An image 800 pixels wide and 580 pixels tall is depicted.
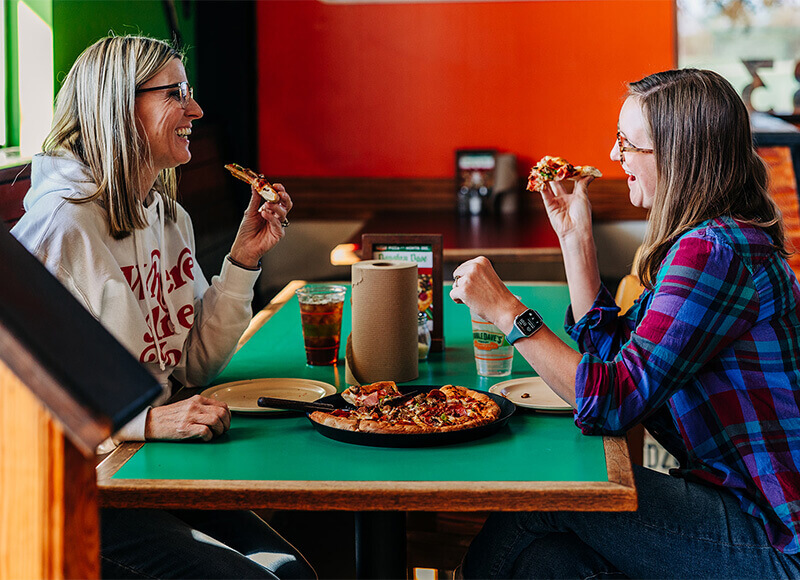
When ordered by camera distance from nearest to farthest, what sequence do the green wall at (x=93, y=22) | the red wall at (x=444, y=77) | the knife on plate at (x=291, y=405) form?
the knife on plate at (x=291, y=405) → the green wall at (x=93, y=22) → the red wall at (x=444, y=77)

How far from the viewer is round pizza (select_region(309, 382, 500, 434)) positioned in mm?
1427

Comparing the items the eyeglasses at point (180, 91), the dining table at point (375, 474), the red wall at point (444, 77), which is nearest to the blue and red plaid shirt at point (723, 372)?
the dining table at point (375, 474)

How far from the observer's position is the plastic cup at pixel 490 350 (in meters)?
1.82

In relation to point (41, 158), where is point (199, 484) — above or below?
below

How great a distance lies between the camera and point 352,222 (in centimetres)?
524

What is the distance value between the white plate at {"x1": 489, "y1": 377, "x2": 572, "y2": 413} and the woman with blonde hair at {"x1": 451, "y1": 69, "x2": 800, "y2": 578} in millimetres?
118

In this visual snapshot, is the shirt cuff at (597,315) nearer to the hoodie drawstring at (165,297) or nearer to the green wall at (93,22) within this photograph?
the hoodie drawstring at (165,297)

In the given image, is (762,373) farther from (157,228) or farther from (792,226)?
(792,226)

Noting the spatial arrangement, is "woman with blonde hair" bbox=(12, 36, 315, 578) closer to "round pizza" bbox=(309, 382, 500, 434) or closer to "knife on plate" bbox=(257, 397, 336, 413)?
"knife on plate" bbox=(257, 397, 336, 413)

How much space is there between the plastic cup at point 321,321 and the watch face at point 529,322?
0.55 meters

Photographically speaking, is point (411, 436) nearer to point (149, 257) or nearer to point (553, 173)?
point (149, 257)

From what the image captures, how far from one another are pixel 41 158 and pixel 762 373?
140 cm

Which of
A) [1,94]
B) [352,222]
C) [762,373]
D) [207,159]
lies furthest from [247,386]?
[352,222]

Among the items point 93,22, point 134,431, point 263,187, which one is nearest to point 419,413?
point 134,431
